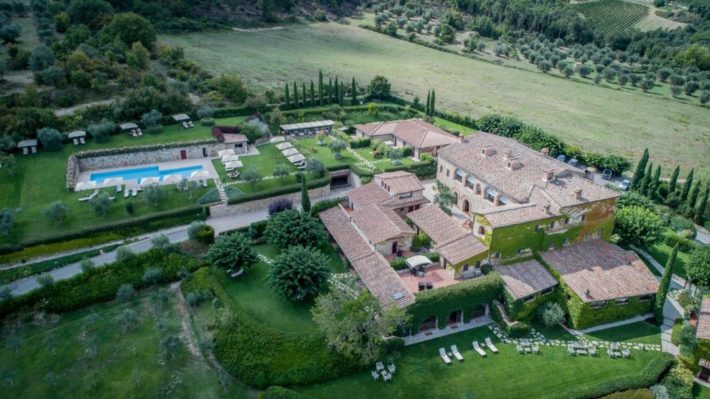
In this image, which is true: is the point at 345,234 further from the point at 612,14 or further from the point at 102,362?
the point at 612,14

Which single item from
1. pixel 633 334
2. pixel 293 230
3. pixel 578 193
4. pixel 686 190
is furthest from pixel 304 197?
pixel 686 190

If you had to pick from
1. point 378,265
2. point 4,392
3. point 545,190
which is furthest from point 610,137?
point 4,392

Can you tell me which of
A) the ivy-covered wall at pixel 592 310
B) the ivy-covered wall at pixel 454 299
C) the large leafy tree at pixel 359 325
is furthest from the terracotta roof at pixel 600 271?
the large leafy tree at pixel 359 325

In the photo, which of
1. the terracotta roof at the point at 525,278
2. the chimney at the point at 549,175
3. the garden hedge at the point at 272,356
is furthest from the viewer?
the chimney at the point at 549,175

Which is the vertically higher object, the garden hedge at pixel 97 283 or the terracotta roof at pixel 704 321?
the terracotta roof at pixel 704 321

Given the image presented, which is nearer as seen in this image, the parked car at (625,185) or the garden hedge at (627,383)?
the garden hedge at (627,383)

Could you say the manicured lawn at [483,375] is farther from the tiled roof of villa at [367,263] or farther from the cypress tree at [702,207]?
the cypress tree at [702,207]
